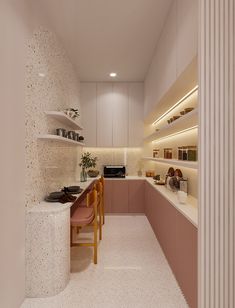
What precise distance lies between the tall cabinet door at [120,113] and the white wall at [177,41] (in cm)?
213

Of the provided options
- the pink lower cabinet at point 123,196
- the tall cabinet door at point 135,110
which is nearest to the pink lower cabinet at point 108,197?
the pink lower cabinet at point 123,196

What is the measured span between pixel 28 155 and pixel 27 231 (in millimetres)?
698

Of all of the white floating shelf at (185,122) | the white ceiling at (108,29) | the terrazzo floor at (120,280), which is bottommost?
the terrazzo floor at (120,280)

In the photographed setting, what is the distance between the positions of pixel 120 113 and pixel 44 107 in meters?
2.80

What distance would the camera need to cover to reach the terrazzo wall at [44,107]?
7.05 feet

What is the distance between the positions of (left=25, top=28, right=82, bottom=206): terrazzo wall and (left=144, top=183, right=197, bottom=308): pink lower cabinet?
1.42m

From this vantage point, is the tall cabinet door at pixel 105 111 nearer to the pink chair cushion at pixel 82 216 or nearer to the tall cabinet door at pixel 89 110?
the tall cabinet door at pixel 89 110

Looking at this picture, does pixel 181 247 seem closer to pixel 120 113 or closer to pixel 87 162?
pixel 87 162
